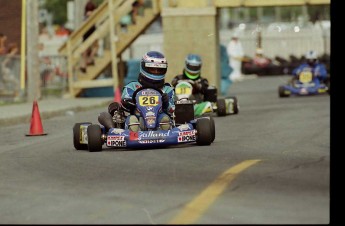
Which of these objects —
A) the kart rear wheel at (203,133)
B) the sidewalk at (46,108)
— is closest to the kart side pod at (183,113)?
the kart rear wheel at (203,133)

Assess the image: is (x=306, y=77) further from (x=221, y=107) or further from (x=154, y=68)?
(x=154, y=68)

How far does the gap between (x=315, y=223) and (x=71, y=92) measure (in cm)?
2453

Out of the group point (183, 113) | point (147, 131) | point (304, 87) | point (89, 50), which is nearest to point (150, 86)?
point (183, 113)

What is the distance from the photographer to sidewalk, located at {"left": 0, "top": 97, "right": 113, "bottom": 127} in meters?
22.7

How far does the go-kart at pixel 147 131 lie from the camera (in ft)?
47.6

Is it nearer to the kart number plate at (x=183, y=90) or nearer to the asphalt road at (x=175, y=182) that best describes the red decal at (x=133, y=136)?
the asphalt road at (x=175, y=182)

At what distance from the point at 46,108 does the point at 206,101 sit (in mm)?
4898

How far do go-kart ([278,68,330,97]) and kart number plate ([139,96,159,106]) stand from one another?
16.5 m

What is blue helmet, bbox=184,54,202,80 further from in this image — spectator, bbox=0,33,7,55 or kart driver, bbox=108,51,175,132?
spectator, bbox=0,33,7,55

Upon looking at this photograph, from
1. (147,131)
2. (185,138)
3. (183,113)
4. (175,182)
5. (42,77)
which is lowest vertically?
(175,182)

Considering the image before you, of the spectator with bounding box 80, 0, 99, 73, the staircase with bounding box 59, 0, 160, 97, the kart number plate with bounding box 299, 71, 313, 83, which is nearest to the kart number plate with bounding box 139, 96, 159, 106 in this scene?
the staircase with bounding box 59, 0, 160, 97

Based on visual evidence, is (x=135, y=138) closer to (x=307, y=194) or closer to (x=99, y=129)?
(x=99, y=129)

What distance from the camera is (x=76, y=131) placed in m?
15.1

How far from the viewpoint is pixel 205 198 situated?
9.25m
